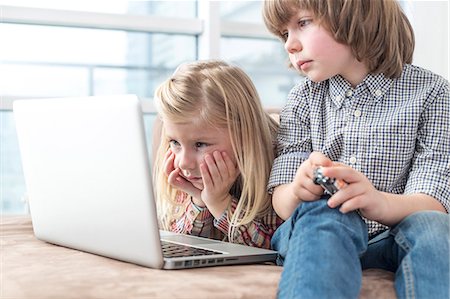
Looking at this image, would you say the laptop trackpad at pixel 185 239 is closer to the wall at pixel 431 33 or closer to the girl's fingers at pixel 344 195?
the girl's fingers at pixel 344 195

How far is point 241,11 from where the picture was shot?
114 inches

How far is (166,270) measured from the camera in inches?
45.1

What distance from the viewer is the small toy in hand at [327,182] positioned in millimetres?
1100

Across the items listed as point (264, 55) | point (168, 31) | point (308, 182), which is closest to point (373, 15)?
point (308, 182)

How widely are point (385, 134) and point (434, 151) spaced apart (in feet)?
0.30

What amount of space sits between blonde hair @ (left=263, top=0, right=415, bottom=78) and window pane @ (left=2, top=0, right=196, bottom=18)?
1.38 meters

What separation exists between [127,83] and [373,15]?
5.05 ft

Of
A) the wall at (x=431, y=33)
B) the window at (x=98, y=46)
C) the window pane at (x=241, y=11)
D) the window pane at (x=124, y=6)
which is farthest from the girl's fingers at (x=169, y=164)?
the wall at (x=431, y=33)

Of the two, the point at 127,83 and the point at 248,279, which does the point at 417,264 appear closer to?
the point at 248,279

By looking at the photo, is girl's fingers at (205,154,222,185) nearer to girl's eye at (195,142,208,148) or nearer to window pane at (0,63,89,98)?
girl's eye at (195,142,208,148)

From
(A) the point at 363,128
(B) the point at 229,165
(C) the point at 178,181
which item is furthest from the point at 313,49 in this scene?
(C) the point at 178,181

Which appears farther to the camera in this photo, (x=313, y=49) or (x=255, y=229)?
(x=255, y=229)

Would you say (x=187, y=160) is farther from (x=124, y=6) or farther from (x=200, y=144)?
(x=124, y=6)

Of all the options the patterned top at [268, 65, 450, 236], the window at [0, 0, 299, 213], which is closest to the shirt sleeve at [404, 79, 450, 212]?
the patterned top at [268, 65, 450, 236]
